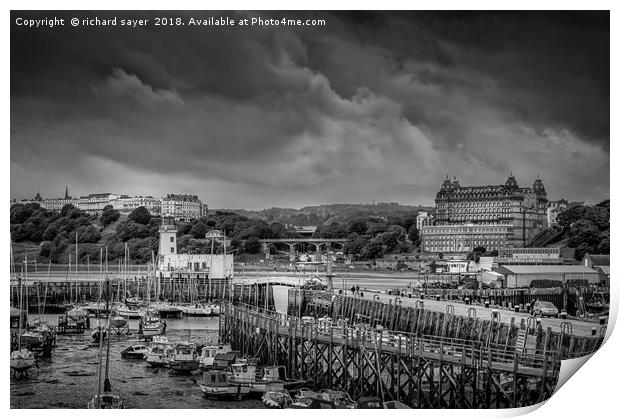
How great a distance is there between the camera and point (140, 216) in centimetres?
1797

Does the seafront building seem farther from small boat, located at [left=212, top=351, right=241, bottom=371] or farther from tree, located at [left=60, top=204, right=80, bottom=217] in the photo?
small boat, located at [left=212, top=351, right=241, bottom=371]

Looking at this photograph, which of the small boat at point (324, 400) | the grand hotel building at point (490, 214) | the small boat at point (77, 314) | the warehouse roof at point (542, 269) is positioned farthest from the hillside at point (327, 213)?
the small boat at point (324, 400)

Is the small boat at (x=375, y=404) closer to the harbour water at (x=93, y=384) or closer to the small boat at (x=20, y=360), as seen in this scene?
the harbour water at (x=93, y=384)

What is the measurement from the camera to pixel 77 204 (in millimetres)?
15203

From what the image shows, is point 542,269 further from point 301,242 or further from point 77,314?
point 77,314

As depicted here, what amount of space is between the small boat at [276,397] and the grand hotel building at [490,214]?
600 cm

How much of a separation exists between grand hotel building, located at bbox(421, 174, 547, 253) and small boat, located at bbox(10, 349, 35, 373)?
7.28m

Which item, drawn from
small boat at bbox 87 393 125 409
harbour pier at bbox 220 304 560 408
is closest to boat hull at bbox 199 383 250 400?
harbour pier at bbox 220 304 560 408

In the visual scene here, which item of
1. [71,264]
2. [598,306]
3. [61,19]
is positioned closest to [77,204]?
[71,264]

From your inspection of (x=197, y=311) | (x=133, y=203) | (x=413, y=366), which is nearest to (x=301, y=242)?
(x=197, y=311)

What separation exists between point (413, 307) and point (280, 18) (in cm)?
735

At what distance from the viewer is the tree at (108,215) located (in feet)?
53.5

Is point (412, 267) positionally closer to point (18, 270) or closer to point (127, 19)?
point (18, 270)

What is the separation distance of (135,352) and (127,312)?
6.35 meters
